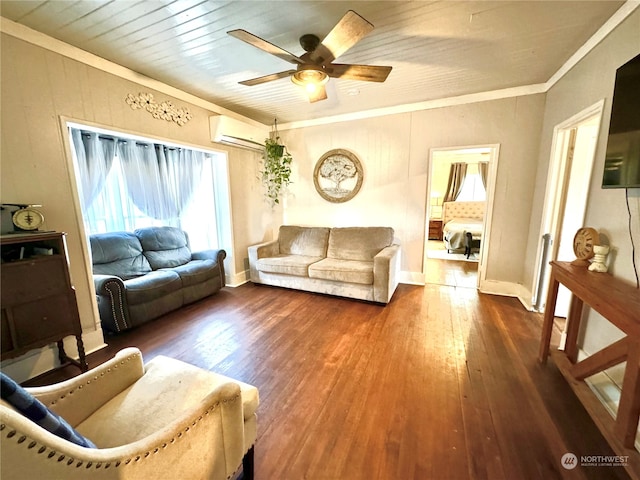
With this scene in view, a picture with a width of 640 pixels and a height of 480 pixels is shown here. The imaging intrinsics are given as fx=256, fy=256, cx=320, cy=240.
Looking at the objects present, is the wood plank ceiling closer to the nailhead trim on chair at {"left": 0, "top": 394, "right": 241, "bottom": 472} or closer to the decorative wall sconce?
the decorative wall sconce

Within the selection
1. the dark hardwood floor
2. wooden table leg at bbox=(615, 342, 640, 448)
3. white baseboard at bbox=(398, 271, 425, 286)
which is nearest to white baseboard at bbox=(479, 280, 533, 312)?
the dark hardwood floor

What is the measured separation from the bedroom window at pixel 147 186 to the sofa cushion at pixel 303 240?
0.96 meters

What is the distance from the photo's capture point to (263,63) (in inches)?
93.0

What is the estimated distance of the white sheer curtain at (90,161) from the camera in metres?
2.83

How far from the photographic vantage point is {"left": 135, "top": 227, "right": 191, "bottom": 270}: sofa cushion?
324 cm

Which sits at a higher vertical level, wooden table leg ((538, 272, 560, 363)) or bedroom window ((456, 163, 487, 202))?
bedroom window ((456, 163, 487, 202))

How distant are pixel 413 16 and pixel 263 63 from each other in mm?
1318

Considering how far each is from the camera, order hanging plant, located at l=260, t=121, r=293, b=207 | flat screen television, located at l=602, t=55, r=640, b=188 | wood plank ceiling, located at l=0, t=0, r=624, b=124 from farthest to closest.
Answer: hanging plant, located at l=260, t=121, r=293, b=207 → wood plank ceiling, located at l=0, t=0, r=624, b=124 → flat screen television, located at l=602, t=55, r=640, b=188

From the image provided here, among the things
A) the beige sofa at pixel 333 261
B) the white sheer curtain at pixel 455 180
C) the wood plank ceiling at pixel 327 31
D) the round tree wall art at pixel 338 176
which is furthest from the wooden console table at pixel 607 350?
the white sheer curtain at pixel 455 180

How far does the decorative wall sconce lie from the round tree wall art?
195 cm

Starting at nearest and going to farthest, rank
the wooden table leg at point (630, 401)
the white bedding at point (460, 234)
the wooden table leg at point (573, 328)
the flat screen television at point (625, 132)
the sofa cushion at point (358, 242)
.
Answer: the wooden table leg at point (630, 401) → the flat screen television at point (625, 132) → the wooden table leg at point (573, 328) → the sofa cushion at point (358, 242) → the white bedding at point (460, 234)

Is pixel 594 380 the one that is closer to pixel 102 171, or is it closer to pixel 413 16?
pixel 413 16

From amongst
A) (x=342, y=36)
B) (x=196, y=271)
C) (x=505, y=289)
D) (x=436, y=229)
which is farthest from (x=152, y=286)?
(x=436, y=229)

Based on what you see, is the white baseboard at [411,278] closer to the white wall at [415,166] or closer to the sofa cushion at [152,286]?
the white wall at [415,166]
